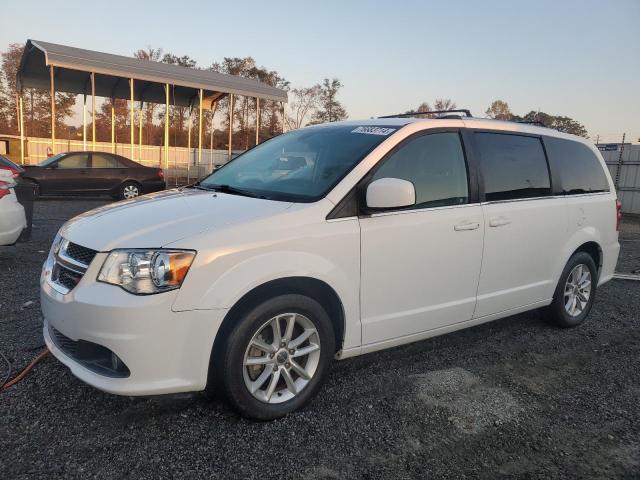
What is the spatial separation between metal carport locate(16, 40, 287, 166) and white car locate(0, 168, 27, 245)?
13.3 m

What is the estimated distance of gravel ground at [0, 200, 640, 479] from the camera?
241 centimetres

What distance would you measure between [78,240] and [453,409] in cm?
240

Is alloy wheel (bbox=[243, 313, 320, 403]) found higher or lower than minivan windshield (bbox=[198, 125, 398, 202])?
lower

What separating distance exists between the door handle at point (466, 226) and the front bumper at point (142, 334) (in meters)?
1.80

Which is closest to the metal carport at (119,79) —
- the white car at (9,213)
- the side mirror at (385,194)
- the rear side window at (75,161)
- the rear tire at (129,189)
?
the rear side window at (75,161)

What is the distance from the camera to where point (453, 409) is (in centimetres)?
303

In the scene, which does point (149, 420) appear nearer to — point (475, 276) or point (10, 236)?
point (475, 276)

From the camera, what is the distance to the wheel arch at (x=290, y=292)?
261cm

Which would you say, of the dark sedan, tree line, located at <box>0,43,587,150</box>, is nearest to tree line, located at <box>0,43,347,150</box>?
tree line, located at <box>0,43,587,150</box>

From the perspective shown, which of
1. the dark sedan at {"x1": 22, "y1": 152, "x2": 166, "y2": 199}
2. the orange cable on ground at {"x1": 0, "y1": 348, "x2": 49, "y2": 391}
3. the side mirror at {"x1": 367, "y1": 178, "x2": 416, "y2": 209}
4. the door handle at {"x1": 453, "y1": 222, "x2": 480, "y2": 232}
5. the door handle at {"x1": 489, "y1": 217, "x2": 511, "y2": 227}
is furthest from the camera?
the dark sedan at {"x1": 22, "y1": 152, "x2": 166, "y2": 199}

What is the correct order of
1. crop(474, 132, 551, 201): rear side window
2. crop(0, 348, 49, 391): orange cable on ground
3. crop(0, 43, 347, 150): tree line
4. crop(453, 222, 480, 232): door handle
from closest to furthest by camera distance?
crop(0, 348, 49, 391): orange cable on ground, crop(453, 222, 480, 232): door handle, crop(474, 132, 551, 201): rear side window, crop(0, 43, 347, 150): tree line

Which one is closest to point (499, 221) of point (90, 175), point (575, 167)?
point (575, 167)

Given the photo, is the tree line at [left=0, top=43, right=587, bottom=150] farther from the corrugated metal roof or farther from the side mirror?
the side mirror

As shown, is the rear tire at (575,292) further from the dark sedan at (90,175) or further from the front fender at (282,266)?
the dark sedan at (90,175)
